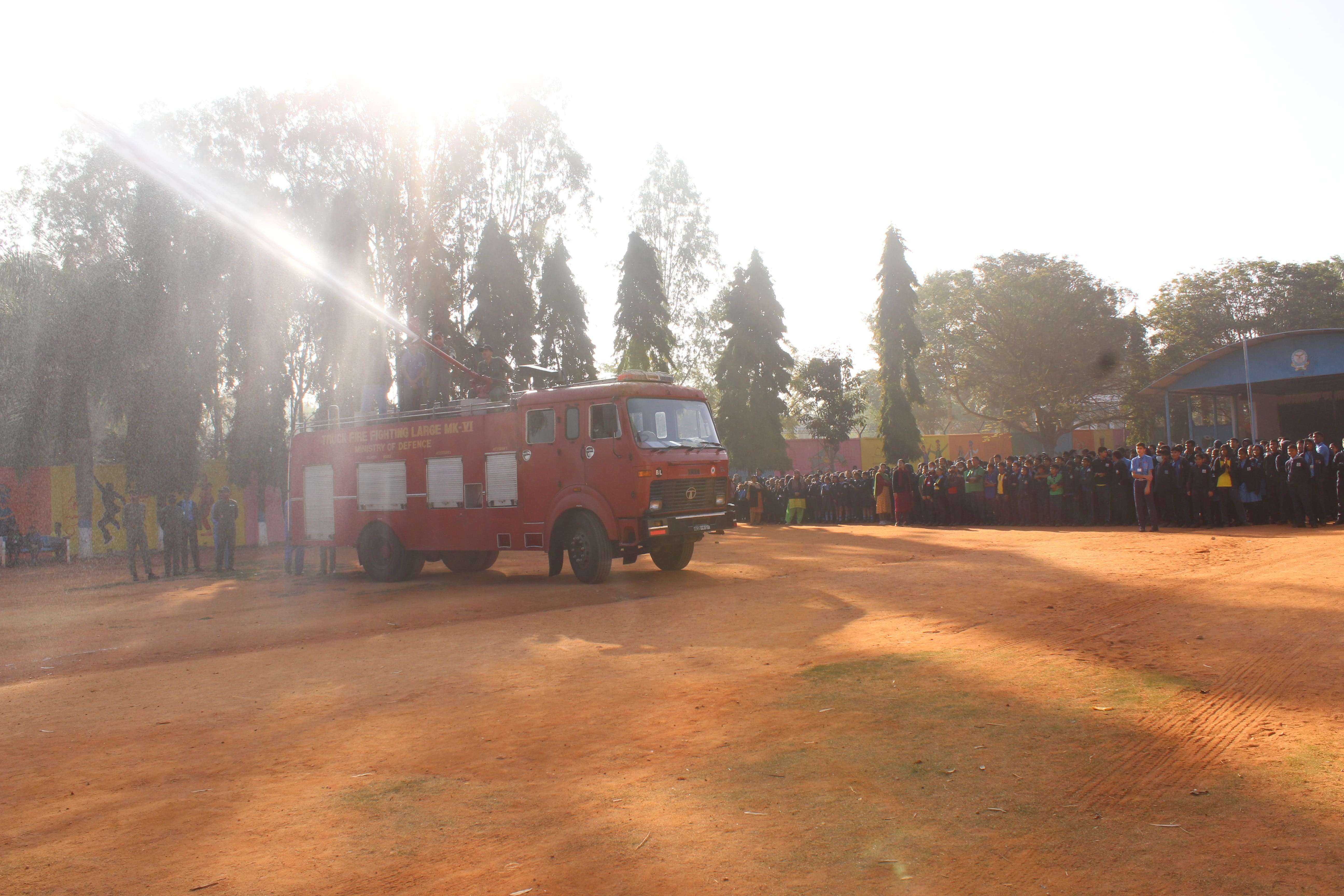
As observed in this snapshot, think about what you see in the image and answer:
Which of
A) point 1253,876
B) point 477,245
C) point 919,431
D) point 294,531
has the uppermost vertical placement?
point 477,245

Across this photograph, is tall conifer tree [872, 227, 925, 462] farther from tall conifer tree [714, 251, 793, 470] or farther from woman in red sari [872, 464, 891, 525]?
woman in red sari [872, 464, 891, 525]

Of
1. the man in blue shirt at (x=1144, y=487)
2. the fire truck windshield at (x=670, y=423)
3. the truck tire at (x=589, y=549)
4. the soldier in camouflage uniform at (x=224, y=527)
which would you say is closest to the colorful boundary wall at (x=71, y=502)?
the soldier in camouflage uniform at (x=224, y=527)

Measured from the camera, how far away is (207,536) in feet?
114

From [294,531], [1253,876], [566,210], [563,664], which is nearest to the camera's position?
[1253,876]

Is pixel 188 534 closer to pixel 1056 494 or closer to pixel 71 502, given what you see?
pixel 71 502

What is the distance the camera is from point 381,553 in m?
18.2

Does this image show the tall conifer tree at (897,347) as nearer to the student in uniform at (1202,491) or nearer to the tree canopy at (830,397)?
the tree canopy at (830,397)

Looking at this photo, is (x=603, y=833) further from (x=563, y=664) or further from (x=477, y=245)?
(x=477, y=245)

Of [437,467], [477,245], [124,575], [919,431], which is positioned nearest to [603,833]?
[437,467]

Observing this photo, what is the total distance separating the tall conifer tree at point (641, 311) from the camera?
37.8 meters

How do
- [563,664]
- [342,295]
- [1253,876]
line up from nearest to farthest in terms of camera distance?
1. [1253,876]
2. [563,664]
3. [342,295]

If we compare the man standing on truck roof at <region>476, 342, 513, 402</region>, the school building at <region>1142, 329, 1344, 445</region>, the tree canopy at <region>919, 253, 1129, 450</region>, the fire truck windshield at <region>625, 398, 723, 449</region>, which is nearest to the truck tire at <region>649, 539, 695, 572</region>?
the fire truck windshield at <region>625, 398, 723, 449</region>

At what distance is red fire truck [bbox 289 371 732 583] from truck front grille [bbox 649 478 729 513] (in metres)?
0.02

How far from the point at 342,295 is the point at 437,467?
15328 millimetres
